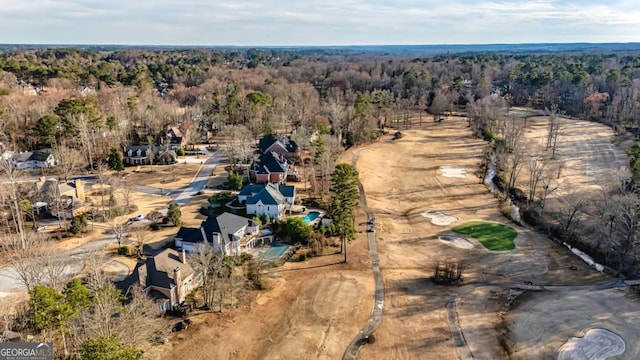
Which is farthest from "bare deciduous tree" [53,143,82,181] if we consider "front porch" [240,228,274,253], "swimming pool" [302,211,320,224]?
"swimming pool" [302,211,320,224]

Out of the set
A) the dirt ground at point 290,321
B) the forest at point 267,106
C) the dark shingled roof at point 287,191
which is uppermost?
the forest at point 267,106

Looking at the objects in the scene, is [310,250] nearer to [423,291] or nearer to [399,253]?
[399,253]

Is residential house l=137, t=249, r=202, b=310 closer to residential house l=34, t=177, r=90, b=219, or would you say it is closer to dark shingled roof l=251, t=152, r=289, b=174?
residential house l=34, t=177, r=90, b=219

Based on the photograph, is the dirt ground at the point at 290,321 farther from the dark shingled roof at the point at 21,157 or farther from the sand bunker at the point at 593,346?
the dark shingled roof at the point at 21,157

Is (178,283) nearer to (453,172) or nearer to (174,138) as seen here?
(453,172)

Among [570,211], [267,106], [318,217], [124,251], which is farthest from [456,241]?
[267,106]

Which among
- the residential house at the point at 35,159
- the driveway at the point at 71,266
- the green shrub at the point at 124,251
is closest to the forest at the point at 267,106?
the residential house at the point at 35,159
